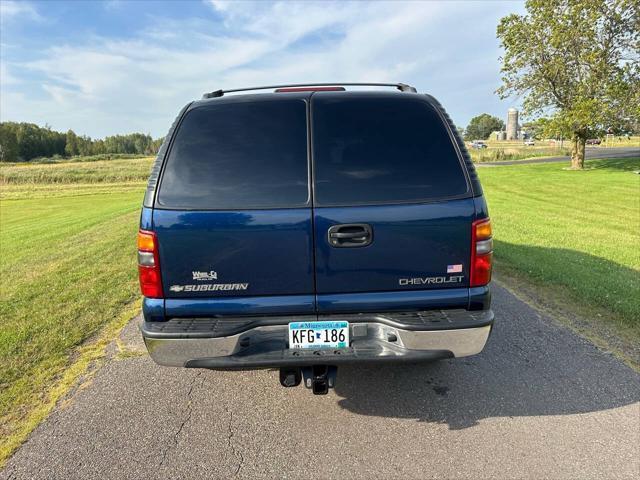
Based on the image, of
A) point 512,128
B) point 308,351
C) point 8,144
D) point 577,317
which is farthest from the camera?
point 512,128

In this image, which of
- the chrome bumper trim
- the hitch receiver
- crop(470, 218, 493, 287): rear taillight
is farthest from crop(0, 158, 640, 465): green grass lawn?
crop(470, 218, 493, 287): rear taillight

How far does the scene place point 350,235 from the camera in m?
→ 2.48

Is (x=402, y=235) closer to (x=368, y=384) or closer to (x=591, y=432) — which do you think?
(x=368, y=384)

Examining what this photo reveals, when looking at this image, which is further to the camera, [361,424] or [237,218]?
[361,424]

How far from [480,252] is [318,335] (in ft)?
3.62

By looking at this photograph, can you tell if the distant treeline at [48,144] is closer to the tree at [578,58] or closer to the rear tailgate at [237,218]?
the tree at [578,58]

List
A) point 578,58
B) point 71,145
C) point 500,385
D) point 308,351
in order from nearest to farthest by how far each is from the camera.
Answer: point 308,351, point 500,385, point 578,58, point 71,145

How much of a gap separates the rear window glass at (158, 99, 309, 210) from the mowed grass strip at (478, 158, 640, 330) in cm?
394

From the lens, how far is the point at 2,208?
76.1ft

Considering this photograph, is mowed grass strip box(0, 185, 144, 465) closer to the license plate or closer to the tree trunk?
the license plate

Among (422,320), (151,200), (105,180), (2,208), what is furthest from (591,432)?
(105,180)

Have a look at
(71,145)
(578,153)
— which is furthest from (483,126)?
(71,145)

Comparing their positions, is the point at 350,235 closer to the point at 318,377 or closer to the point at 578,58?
the point at 318,377

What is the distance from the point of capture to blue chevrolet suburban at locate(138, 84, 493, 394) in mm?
2480
